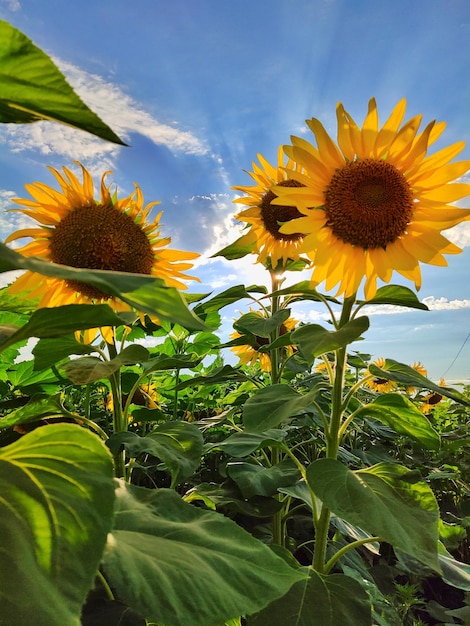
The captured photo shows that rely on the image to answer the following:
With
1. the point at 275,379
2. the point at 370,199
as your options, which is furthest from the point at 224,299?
the point at 370,199

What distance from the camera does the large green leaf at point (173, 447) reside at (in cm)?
86

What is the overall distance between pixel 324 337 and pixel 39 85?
62 cm

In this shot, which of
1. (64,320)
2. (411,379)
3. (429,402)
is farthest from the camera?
(429,402)

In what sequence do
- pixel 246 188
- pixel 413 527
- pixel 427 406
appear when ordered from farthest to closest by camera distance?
pixel 427 406 → pixel 246 188 → pixel 413 527

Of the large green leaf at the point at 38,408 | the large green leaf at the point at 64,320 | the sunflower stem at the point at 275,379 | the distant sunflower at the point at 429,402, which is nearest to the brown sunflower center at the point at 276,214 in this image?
the sunflower stem at the point at 275,379

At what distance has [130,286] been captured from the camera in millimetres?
311

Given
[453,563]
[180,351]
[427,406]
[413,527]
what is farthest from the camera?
[427,406]

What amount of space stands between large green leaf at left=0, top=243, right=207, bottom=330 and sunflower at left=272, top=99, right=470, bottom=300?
797mm

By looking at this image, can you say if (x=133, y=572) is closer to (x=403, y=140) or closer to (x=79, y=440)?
(x=79, y=440)

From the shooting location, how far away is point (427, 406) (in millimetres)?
3471

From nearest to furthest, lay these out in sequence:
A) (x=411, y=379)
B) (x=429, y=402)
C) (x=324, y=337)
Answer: (x=324, y=337) → (x=411, y=379) → (x=429, y=402)

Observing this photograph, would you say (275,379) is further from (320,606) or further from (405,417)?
(320,606)

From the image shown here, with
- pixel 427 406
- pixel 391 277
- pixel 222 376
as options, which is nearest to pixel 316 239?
pixel 391 277

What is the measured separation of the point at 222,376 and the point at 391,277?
0.46m
